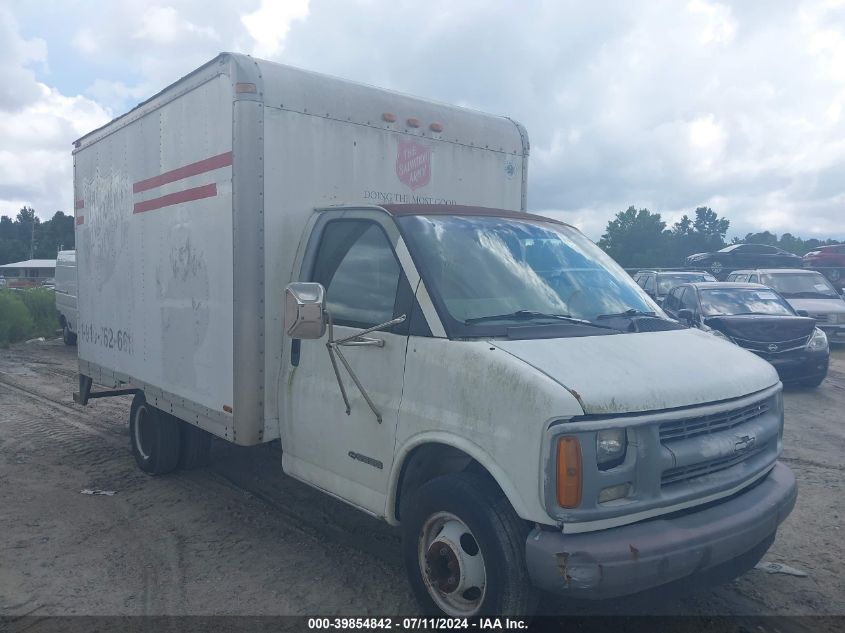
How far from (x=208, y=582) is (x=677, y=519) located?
2.86m

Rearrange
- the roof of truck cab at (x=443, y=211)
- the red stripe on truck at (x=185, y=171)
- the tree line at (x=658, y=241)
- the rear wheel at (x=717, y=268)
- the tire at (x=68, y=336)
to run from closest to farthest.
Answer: the roof of truck cab at (x=443, y=211), the red stripe on truck at (x=185, y=171), the tire at (x=68, y=336), the rear wheel at (x=717, y=268), the tree line at (x=658, y=241)

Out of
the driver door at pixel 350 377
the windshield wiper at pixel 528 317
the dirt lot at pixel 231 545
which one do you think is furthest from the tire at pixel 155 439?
the windshield wiper at pixel 528 317

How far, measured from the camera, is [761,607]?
409 cm

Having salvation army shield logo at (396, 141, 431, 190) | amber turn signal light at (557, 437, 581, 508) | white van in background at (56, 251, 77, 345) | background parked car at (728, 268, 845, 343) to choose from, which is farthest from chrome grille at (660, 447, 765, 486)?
white van in background at (56, 251, 77, 345)

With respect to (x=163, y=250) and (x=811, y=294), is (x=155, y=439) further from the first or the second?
(x=811, y=294)

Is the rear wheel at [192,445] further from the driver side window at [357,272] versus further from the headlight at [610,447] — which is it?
the headlight at [610,447]

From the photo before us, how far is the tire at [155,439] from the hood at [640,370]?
4162mm

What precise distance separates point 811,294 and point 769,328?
18.5ft

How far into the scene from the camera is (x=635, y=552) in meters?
3.09

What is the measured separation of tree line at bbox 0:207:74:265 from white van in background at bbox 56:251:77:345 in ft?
243

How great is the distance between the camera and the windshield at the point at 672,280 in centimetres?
1826

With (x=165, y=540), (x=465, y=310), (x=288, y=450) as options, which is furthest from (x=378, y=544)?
(x=465, y=310)

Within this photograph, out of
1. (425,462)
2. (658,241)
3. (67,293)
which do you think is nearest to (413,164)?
(425,462)

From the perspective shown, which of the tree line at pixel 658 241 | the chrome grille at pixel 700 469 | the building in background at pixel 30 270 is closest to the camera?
the chrome grille at pixel 700 469
